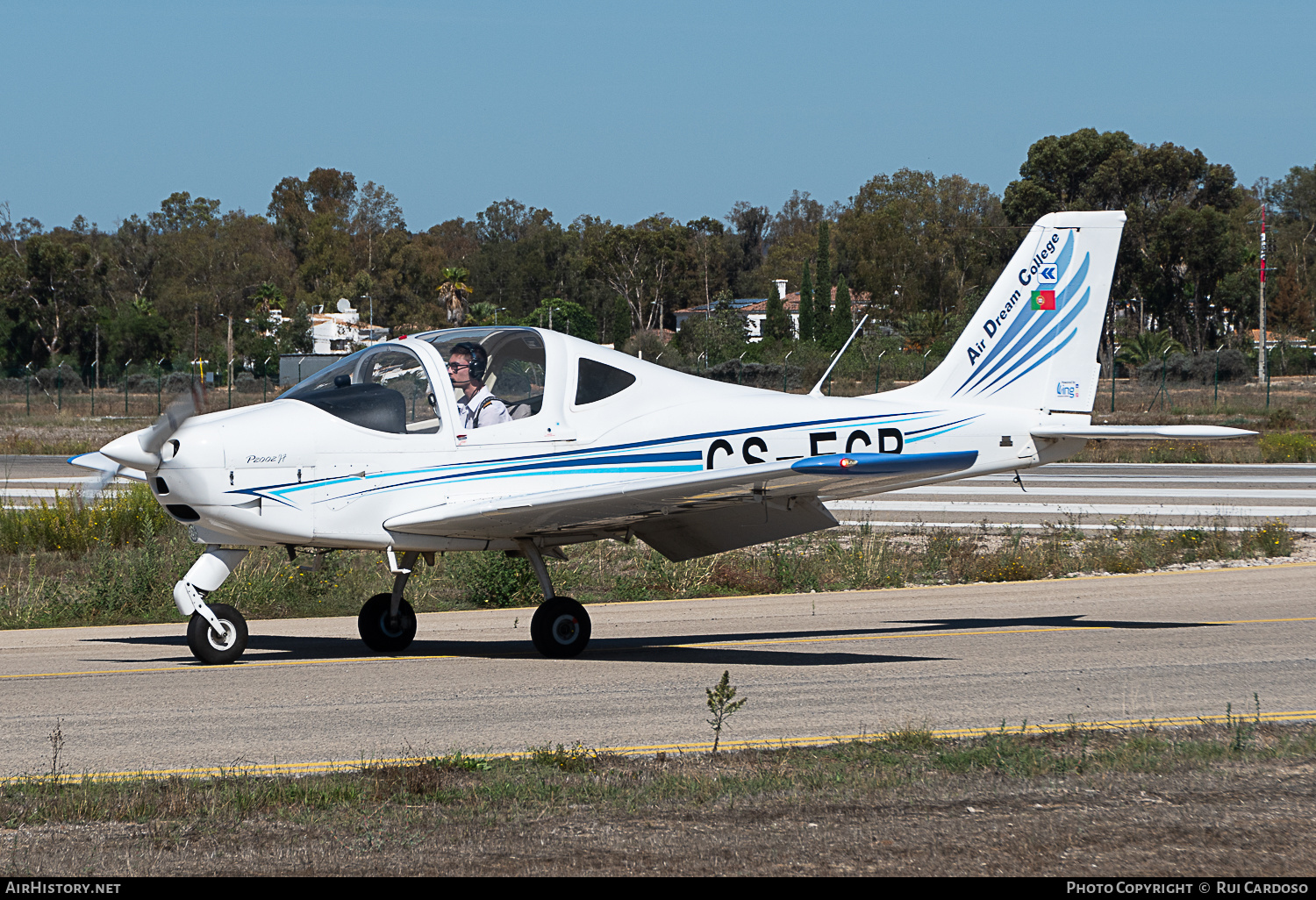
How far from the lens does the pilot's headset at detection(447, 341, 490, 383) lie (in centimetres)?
1016

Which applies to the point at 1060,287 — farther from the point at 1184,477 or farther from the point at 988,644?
the point at 1184,477

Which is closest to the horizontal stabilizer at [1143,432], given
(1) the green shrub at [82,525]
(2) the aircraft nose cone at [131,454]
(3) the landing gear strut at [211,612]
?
(3) the landing gear strut at [211,612]

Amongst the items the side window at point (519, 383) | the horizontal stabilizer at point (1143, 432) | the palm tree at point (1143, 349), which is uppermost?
the palm tree at point (1143, 349)

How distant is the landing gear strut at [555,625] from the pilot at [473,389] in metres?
1.06

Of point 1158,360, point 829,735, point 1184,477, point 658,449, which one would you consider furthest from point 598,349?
point 1158,360

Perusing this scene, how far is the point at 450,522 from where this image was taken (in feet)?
32.0

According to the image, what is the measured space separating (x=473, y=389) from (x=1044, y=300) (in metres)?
5.73

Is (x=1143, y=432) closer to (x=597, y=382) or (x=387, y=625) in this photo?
(x=597, y=382)

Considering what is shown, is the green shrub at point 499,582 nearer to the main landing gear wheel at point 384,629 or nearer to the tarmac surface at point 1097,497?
the main landing gear wheel at point 384,629

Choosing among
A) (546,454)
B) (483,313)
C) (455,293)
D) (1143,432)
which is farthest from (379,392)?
(455,293)

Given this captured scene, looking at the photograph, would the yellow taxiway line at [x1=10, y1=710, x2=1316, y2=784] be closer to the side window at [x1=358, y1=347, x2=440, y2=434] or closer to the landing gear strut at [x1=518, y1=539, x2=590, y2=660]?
the landing gear strut at [x1=518, y1=539, x2=590, y2=660]

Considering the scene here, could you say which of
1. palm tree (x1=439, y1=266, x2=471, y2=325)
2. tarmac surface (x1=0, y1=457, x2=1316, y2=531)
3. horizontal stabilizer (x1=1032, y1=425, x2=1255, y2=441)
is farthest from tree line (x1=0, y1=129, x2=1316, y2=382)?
horizontal stabilizer (x1=1032, y1=425, x2=1255, y2=441)

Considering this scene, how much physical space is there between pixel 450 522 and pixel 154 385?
6730 centimetres

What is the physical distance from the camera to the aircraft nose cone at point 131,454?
29.2 feet
